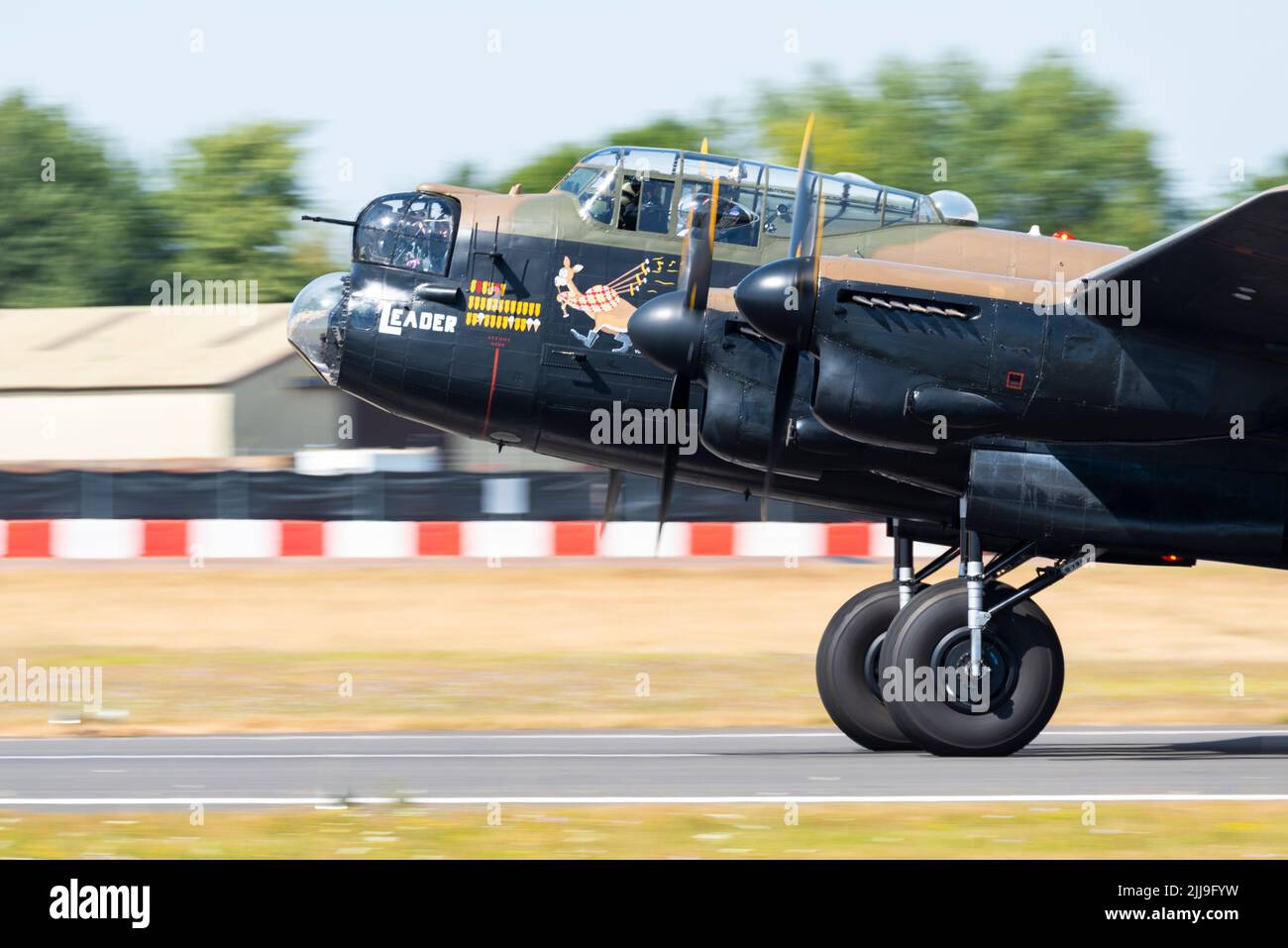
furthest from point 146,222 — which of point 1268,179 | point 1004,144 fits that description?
point 1268,179

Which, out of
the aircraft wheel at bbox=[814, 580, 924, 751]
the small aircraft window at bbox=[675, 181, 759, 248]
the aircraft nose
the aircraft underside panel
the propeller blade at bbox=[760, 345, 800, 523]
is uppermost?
the small aircraft window at bbox=[675, 181, 759, 248]

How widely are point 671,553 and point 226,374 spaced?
28.8 metres

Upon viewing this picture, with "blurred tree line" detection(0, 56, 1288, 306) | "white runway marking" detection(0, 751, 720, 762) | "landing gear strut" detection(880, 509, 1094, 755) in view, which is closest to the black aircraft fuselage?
"landing gear strut" detection(880, 509, 1094, 755)

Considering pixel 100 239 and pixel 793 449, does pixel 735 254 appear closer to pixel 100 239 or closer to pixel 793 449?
pixel 793 449

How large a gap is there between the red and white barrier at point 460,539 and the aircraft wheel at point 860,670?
15727 millimetres

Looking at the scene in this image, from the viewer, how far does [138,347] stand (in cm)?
6041

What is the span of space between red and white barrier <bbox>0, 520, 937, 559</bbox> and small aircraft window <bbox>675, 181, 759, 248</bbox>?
1672cm

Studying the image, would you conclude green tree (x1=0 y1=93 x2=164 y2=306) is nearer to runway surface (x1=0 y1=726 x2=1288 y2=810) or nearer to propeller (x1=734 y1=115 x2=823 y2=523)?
runway surface (x1=0 y1=726 x2=1288 y2=810)

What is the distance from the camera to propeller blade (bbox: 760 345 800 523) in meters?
13.3

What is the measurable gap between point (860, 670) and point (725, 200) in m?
4.18

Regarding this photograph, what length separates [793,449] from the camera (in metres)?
14.1

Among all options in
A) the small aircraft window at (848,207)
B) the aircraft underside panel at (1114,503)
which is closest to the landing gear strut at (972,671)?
the aircraft underside panel at (1114,503)

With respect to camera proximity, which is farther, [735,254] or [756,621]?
[756,621]
